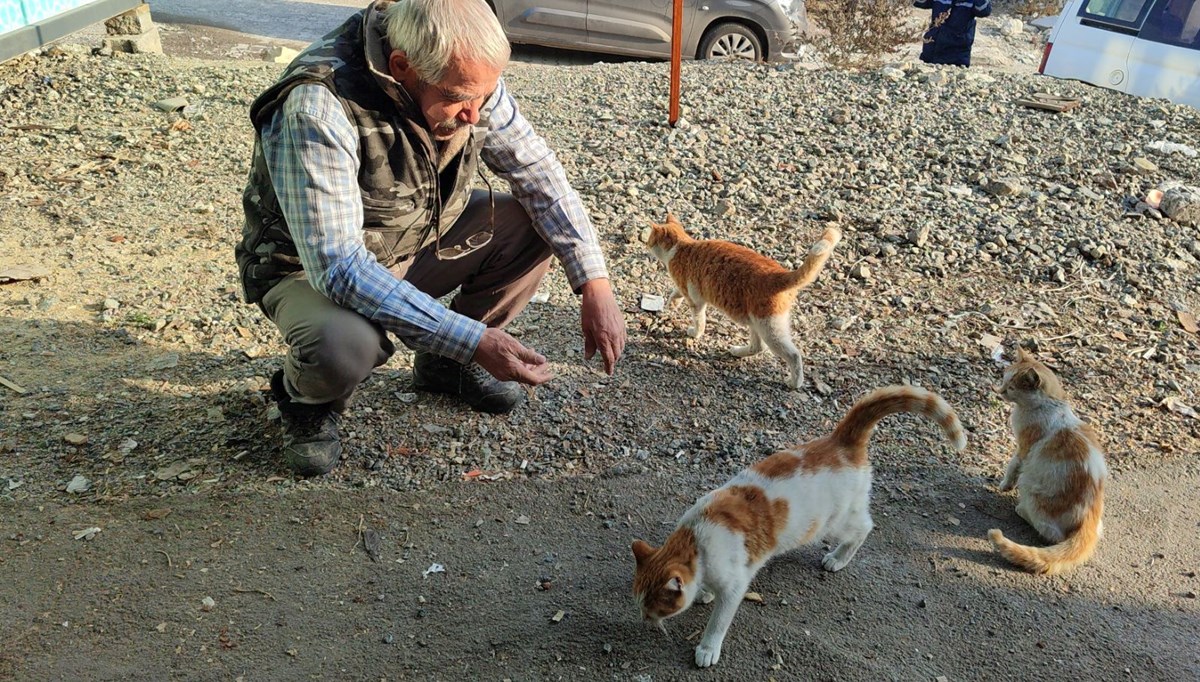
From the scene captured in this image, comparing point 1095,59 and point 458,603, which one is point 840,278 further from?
point 1095,59

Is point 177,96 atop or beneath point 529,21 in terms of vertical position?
atop

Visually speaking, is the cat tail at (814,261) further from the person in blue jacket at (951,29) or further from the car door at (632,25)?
the car door at (632,25)

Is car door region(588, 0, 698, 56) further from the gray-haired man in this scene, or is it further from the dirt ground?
the dirt ground

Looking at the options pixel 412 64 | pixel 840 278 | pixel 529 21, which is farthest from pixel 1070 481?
pixel 529 21

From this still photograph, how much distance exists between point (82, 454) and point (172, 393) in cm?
42

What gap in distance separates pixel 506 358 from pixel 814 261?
1437 mm

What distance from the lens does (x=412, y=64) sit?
2.47 metres

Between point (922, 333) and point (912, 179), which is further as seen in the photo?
point (912, 179)

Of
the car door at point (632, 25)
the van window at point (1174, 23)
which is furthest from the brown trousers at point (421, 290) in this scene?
the car door at point (632, 25)

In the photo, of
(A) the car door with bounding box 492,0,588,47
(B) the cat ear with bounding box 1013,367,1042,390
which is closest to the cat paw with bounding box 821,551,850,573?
(B) the cat ear with bounding box 1013,367,1042,390

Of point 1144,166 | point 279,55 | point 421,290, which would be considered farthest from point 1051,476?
point 279,55

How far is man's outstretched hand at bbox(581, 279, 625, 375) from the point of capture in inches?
116

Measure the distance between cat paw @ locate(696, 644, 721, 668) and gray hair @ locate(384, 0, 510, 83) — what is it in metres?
1.79

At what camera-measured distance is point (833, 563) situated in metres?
2.82
